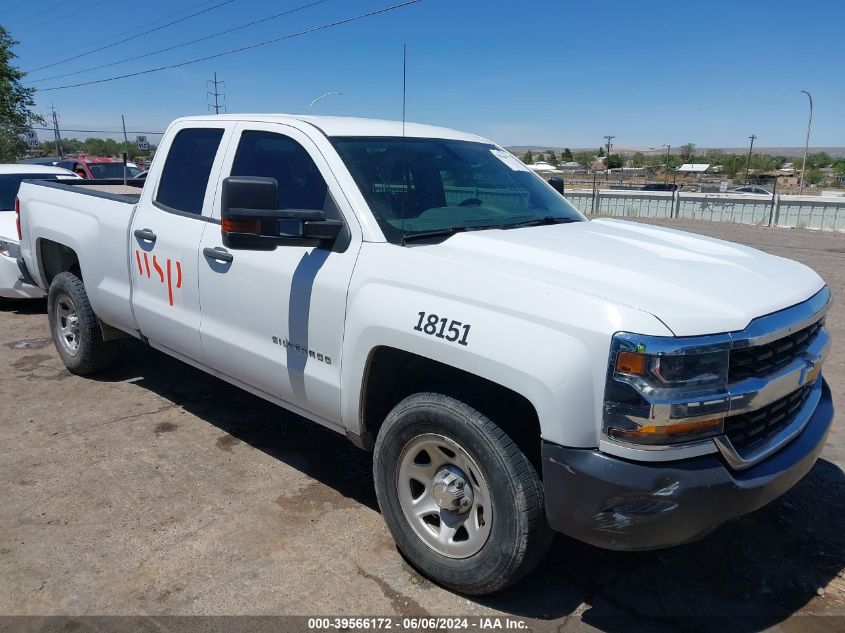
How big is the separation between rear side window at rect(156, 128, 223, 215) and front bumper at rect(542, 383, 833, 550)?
2.80 meters

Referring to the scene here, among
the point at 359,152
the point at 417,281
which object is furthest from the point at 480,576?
the point at 359,152

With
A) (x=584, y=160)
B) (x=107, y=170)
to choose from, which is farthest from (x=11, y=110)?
(x=584, y=160)

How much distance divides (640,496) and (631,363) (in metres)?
0.46

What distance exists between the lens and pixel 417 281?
2889 mm

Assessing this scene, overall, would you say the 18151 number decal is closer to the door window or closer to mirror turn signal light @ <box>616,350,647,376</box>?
mirror turn signal light @ <box>616,350,647,376</box>

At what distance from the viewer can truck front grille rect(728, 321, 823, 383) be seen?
2457 mm

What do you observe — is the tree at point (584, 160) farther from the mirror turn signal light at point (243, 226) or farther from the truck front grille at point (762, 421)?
the mirror turn signal light at point (243, 226)

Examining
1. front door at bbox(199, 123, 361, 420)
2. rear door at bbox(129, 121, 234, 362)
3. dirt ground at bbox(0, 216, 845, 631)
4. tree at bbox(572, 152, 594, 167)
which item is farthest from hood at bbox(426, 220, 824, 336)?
tree at bbox(572, 152, 594, 167)

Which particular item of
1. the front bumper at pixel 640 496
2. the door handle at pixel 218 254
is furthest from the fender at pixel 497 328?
the door handle at pixel 218 254

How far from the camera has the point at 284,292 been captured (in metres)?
3.45

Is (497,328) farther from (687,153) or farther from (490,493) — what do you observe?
(687,153)

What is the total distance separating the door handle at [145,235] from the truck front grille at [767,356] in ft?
11.3

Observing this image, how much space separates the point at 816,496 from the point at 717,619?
4.76 ft

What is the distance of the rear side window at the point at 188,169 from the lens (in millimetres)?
4199
